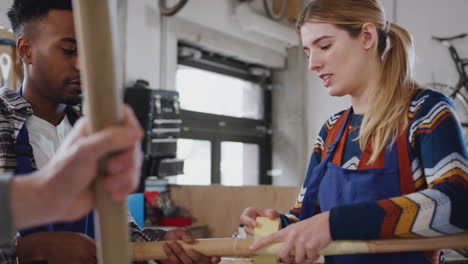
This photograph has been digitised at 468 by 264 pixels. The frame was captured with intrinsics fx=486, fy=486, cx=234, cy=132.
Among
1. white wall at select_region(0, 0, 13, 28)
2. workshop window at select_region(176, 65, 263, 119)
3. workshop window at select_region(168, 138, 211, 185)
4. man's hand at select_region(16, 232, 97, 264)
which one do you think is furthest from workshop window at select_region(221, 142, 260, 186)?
man's hand at select_region(16, 232, 97, 264)

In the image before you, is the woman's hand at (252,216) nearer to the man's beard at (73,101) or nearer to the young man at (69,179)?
the man's beard at (73,101)

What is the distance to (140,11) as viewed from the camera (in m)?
3.81


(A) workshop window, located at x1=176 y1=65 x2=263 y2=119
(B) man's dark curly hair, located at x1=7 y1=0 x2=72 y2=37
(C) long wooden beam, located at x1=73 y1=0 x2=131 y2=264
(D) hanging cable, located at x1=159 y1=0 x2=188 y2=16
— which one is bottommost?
(C) long wooden beam, located at x1=73 y1=0 x2=131 y2=264

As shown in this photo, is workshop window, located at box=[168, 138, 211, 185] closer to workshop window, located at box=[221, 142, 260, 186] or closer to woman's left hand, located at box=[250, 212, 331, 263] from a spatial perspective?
workshop window, located at box=[221, 142, 260, 186]

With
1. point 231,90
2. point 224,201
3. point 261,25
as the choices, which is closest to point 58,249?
point 224,201

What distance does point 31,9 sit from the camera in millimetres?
1421

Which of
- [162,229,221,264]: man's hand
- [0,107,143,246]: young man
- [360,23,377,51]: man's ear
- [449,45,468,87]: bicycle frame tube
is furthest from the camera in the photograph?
[449,45,468,87]: bicycle frame tube

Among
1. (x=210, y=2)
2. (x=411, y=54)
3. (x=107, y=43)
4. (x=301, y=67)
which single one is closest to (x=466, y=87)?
(x=301, y=67)

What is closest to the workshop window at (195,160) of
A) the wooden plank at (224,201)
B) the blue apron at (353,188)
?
the wooden plank at (224,201)

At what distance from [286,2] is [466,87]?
1.98 metres

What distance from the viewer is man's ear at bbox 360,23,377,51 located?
1354 millimetres

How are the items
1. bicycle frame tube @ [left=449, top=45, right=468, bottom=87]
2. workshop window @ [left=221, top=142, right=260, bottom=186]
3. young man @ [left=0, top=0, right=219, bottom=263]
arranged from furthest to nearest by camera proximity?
workshop window @ [left=221, top=142, right=260, bottom=186]
bicycle frame tube @ [left=449, top=45, right=468, bottom=87]
young man @ [left=0, top=0, right=219, bottom=263]

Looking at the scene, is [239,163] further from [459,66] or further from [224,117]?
[459,66]

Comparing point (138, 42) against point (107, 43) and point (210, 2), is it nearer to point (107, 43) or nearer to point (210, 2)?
point (210, 2)
